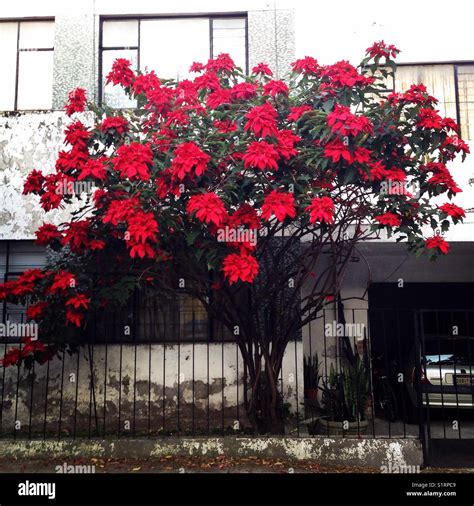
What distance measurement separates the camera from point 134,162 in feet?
16.8

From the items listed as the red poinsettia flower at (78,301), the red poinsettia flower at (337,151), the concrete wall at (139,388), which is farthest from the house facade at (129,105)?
the red poinsettia flower at (337,151)

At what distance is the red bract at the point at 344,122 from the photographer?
5086 millimetres

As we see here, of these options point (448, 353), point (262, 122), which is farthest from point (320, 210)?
point (448, 353)

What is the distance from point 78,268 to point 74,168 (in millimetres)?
1388

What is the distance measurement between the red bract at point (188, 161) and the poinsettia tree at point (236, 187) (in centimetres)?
1

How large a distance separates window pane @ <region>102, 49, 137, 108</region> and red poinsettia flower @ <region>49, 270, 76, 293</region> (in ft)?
11.6

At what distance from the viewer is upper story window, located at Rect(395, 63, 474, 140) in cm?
865

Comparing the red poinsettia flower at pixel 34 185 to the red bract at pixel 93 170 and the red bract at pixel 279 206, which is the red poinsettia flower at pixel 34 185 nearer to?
the red bract at pixel 93 170

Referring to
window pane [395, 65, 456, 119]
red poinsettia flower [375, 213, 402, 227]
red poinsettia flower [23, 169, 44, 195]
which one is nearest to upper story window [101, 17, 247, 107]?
window pane [395, 65, 456, 119]

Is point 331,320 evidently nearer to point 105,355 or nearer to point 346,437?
point 346,437

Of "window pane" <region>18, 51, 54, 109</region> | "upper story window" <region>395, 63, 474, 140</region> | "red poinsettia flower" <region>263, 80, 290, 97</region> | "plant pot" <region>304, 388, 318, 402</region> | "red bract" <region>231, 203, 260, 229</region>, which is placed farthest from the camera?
"upper story window" <region>395, 63, 474, 140</region>

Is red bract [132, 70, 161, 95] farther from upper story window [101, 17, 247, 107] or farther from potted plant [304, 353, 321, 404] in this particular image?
potted plant [304, 353, 321, 404]
